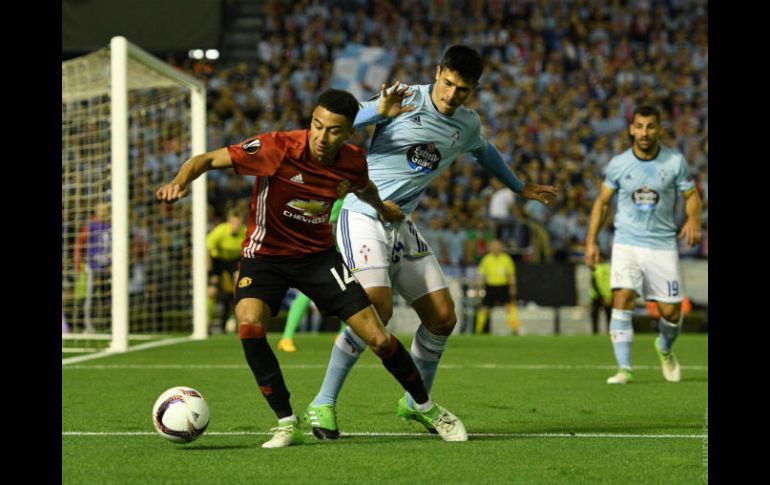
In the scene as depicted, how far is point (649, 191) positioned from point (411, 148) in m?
4.00

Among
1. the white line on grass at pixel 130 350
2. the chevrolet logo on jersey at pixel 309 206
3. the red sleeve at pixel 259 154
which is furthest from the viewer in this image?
the white line on grass at pixel 130 350

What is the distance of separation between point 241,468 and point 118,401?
339 cm

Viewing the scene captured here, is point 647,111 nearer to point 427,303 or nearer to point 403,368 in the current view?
point 427,303

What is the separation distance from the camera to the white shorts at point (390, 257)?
22.2ft

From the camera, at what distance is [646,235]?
34.3 feet

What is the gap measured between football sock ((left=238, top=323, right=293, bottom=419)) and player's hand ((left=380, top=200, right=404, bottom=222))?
1.04 m

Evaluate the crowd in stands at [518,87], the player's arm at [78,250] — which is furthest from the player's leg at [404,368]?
the crowd in stands at [518,87]

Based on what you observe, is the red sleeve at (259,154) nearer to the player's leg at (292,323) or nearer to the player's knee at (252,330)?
the player's knee at (252,330)

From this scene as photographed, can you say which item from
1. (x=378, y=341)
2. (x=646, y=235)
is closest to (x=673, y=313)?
(x=646, y=235)

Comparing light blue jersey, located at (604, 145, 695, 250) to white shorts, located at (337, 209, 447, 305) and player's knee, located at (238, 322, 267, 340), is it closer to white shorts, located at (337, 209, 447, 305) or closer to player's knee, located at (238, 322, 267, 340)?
white shorts, located at (337, 209, 447, 305)

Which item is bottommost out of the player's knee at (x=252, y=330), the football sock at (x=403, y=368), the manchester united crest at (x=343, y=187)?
the football sock at (x=403, y=368)

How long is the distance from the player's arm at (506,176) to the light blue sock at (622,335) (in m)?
3.08

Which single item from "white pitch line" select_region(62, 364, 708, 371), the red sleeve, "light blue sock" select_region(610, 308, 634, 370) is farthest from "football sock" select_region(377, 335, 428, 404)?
"white pitch line" select_region(62, 364, 708, 371)
